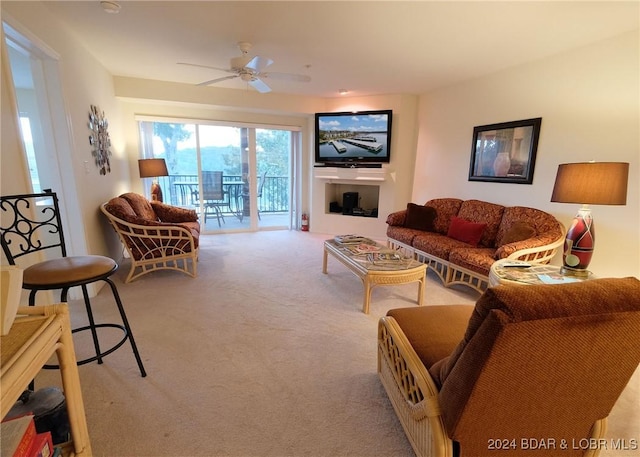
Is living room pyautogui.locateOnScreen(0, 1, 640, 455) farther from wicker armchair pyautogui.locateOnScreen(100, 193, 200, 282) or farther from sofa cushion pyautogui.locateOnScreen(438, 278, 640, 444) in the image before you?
sofa cushion pyautogui.locateOnScreen(438, 278, 640, 444)

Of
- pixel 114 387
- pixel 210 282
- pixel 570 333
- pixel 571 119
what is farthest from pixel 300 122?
pixel 570 333

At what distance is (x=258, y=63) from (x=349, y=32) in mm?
869

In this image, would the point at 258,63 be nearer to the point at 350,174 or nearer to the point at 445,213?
the point at 350,174

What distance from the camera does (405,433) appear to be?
1419 mm

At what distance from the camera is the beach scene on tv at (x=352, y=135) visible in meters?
4.87

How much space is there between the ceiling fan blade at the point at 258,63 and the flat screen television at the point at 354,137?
241 cm

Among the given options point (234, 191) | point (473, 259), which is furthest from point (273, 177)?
point (473, 259)

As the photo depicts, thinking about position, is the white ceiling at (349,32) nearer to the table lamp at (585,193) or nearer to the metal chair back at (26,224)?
the table lamp at (585,193)

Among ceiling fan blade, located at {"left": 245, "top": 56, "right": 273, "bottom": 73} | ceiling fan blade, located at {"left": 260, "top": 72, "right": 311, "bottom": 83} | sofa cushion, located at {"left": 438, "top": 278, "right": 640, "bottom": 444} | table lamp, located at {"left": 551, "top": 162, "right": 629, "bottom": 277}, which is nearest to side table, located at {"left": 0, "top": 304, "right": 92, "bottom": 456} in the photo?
sofa cushion, located at {"left": 438, "top": 278, "right": 640, "bottom": 444}

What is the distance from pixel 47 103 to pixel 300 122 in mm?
3803

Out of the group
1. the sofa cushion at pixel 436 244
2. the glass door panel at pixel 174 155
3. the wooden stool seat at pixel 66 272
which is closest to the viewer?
the wooden stool seat at pixel 66 272

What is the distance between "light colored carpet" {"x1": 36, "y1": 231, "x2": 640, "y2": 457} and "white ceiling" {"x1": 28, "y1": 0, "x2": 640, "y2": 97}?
244 centimetres

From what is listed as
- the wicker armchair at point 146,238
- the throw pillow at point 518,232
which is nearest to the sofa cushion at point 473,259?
the throw pillow at point 518,232

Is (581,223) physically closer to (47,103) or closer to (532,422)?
(532,422)
